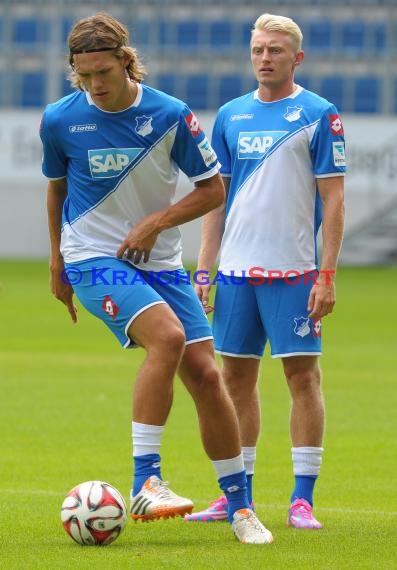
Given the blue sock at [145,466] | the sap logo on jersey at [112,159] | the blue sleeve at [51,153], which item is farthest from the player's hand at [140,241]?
the blue sock at [145,466]

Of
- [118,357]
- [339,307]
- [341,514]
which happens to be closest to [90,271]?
[341,514]

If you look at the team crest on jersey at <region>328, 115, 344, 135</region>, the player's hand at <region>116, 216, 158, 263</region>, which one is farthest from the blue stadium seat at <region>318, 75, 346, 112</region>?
the player's hand at <region>116, 216, 158, 263</region>

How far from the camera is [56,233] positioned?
21.6ft

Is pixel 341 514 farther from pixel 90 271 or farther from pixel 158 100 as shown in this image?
pixel 158 100

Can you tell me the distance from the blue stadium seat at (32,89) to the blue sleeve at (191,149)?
35839mm

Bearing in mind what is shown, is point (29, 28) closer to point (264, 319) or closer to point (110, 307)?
point (264, 319)

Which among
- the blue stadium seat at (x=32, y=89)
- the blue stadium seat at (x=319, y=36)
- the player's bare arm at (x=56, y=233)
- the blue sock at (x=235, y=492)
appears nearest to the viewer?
the blue sock at (x=235, y=492)

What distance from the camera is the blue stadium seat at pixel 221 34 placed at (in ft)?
136

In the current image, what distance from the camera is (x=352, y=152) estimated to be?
119ft

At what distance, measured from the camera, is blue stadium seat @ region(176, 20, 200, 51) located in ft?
136

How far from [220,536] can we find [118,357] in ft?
32.8

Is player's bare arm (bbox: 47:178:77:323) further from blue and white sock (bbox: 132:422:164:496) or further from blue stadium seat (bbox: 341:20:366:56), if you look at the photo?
blue stadium seat (bbox: 341:20:366:56)

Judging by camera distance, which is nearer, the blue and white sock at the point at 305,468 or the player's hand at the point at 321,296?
the player's hand at the point at 321,296

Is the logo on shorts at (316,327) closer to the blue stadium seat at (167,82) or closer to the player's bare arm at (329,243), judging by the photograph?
the player's bare arm at (329,243)
